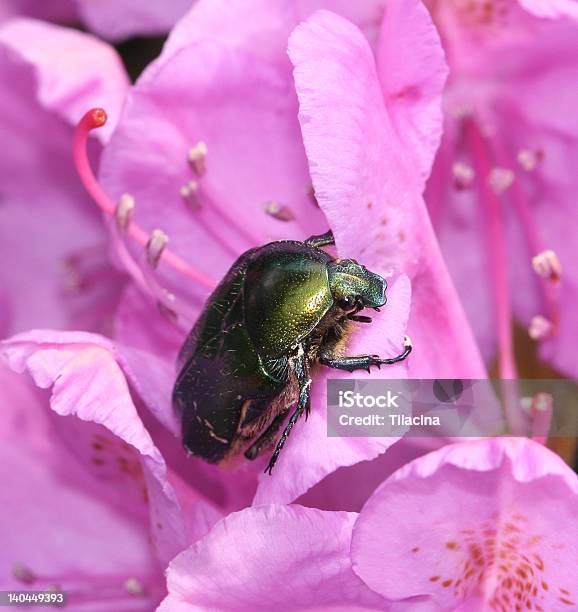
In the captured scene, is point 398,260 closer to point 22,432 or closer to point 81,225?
point 22,432

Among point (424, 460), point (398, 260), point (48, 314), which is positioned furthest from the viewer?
point (48, 314)

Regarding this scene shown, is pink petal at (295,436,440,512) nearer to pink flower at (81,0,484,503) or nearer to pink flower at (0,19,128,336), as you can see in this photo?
pink flower at (81,0,484,503)

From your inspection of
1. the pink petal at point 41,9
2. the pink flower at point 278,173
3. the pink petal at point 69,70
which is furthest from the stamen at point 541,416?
the pink petal at point 41,9

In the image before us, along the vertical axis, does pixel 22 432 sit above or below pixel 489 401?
below

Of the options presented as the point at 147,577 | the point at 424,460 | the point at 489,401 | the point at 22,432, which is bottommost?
the point at 147,577

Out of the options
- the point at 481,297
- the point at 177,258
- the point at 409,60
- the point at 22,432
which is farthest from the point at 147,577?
the point at 409,60

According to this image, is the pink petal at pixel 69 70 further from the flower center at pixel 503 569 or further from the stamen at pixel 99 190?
the flower center at pixel 503 569
